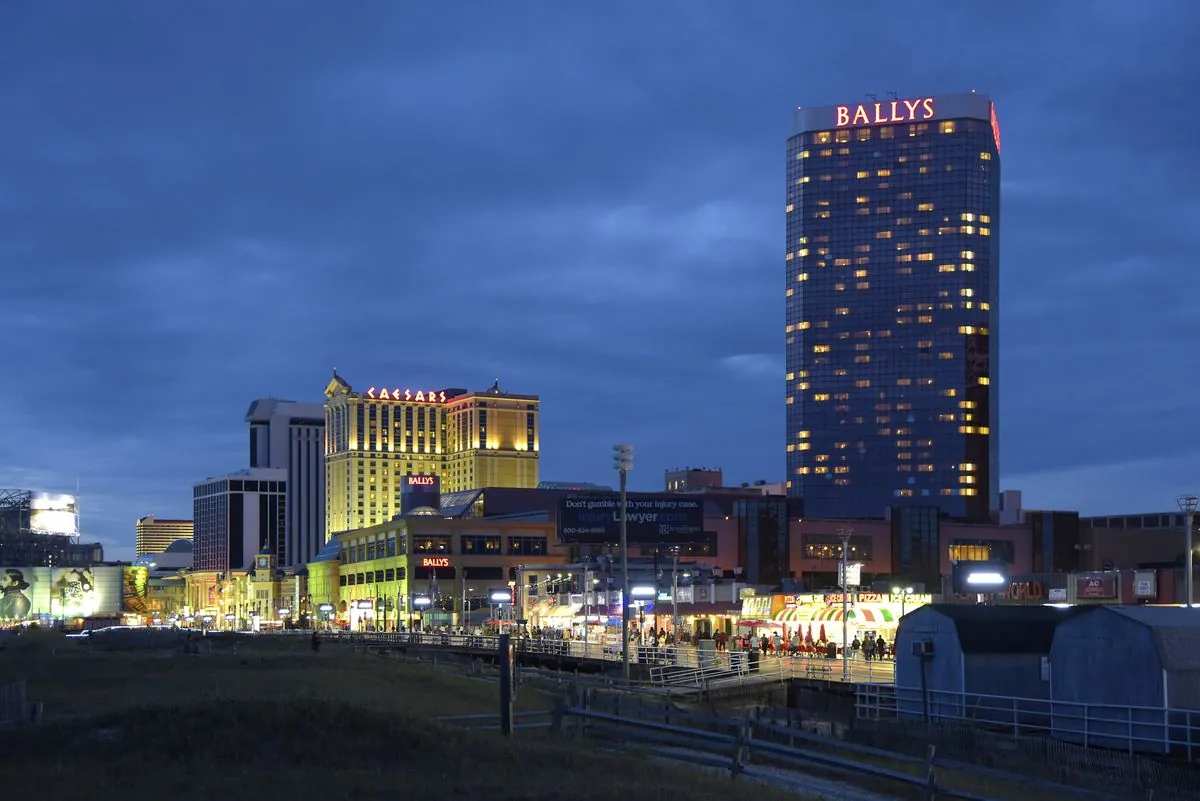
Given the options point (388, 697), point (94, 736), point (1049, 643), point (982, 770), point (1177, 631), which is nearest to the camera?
point (982, 770)

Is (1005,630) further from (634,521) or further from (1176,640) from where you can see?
(634,521)

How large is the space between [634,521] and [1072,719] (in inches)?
3572

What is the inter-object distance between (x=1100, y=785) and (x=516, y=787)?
1450 cm

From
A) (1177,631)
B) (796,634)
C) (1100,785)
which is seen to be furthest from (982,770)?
(796,634)

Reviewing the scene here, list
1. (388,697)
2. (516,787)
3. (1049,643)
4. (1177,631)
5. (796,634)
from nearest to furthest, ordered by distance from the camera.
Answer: (516,787)
(1177,631)
(1049,643)
(388,697)
(796,634)

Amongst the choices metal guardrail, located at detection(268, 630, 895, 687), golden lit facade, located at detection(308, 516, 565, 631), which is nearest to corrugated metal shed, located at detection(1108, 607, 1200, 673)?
metal guardrail, located at detection(268, 630, 895, 687)

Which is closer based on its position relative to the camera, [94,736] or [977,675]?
[94,736]

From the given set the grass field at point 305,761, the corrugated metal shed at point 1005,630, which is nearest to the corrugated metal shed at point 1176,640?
the corrugated metal shed at point 1005,630

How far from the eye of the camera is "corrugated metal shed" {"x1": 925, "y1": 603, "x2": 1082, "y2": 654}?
153 feet

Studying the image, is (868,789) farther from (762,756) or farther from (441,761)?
(441,761)

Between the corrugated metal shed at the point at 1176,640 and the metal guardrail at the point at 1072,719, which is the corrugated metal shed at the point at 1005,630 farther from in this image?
the corrugated metal shed at the point at 1176,640

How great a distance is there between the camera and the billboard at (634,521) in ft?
427

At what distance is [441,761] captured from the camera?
27.6 metres

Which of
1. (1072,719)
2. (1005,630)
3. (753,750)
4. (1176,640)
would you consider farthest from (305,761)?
(1005,630)
